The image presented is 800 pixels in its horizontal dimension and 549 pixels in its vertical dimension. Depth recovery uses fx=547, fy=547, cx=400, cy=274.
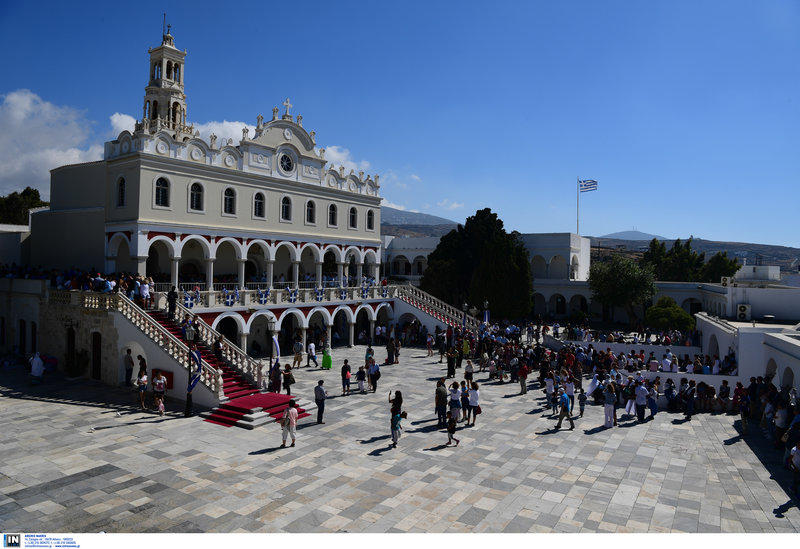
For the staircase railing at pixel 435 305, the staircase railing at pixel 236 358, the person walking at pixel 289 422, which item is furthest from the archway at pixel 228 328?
the person walking at pixel 289 422

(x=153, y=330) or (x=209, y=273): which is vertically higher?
(x=209, y=273)

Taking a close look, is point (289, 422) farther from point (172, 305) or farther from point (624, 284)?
point (624, 284)

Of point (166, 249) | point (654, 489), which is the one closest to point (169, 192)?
point (166, 249)

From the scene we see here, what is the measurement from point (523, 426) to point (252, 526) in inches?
389

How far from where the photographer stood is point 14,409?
61.1 feet

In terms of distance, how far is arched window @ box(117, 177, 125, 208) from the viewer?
2620 centimetres

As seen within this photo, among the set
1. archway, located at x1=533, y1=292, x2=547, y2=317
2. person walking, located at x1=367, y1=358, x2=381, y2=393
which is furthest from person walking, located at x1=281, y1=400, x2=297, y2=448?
archway, located at x1=533, y1=292, x2=547, y2=317

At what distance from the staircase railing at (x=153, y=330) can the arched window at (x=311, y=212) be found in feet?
44.7

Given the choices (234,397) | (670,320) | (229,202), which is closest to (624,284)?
(670,320)

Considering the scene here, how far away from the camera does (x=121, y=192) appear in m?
26.3

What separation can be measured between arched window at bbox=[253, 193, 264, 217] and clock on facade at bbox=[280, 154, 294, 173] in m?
2.43

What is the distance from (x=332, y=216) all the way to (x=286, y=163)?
15.7ft

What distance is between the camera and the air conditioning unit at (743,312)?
104 ft

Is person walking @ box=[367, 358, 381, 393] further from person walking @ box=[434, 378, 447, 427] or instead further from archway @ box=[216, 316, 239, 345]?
archway @ box=[216, 316, 239, 345]
